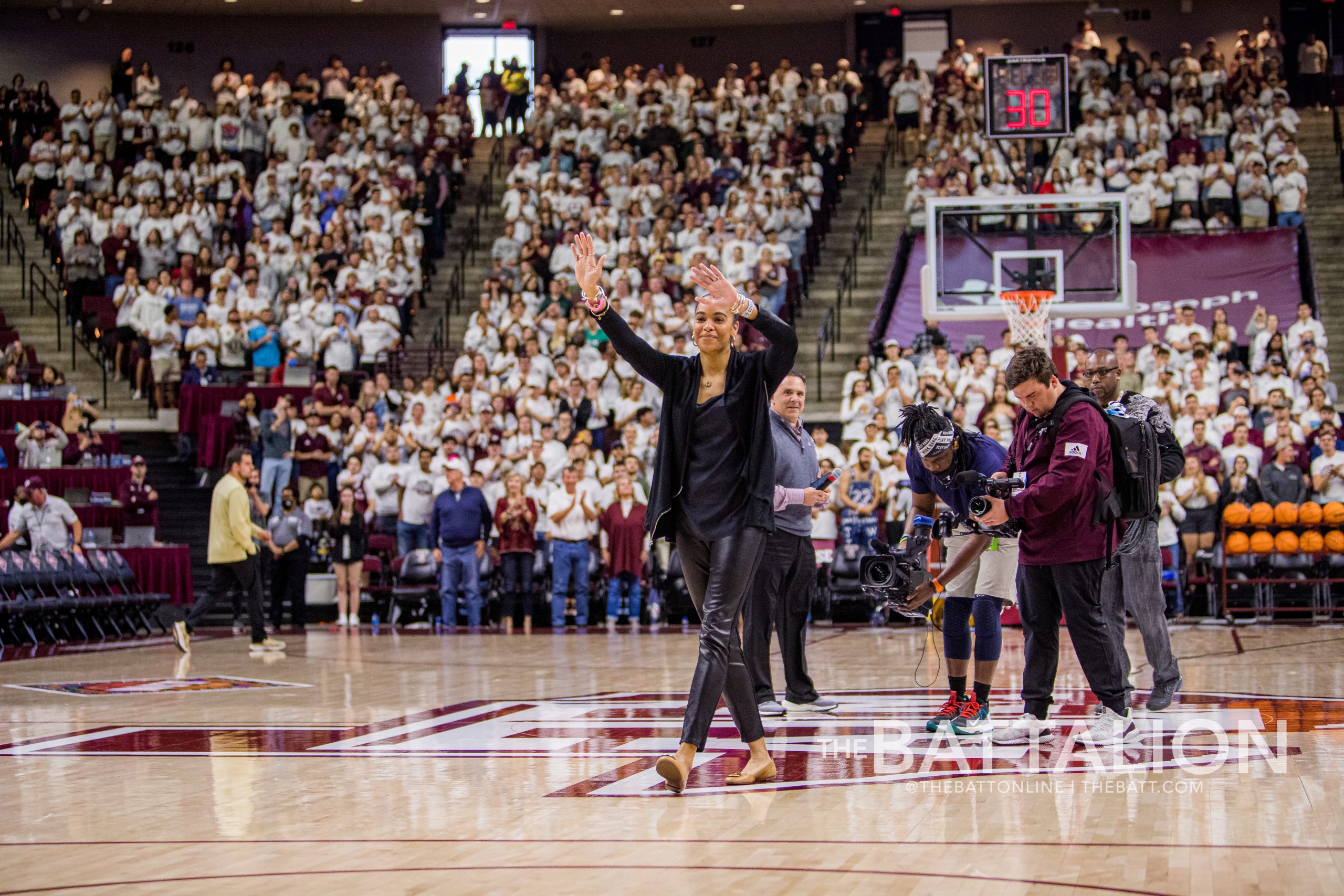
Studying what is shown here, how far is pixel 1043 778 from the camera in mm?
6047

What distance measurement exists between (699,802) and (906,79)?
2319 centimetres

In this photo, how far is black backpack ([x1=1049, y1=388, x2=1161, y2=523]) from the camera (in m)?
6.88

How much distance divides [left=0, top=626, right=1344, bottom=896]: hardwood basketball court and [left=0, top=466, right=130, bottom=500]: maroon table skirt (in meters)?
8.64

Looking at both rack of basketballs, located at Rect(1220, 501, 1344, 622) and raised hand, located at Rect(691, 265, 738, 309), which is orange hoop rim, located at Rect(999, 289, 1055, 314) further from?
raised hand, located at Rect(691, 265, 738, 309)

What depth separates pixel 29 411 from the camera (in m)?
20.0

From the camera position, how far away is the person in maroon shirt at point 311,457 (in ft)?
64.3

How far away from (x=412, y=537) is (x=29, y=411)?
18.6 feet

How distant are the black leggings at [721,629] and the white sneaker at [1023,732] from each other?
1428 mm

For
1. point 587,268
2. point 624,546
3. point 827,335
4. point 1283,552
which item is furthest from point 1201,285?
point 587,268

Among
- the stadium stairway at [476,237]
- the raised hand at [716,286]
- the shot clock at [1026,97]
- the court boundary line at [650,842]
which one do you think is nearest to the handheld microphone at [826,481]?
the raised hand at [716,286]

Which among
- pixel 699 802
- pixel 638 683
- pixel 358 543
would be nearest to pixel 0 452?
pixel 358 543

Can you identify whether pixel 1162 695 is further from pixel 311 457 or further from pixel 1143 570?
pixel 311 457

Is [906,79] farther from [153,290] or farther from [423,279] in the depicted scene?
[153,290]

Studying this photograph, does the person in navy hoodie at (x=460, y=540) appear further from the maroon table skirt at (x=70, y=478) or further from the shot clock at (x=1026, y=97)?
the shot clock at (x=1026, y=97)
